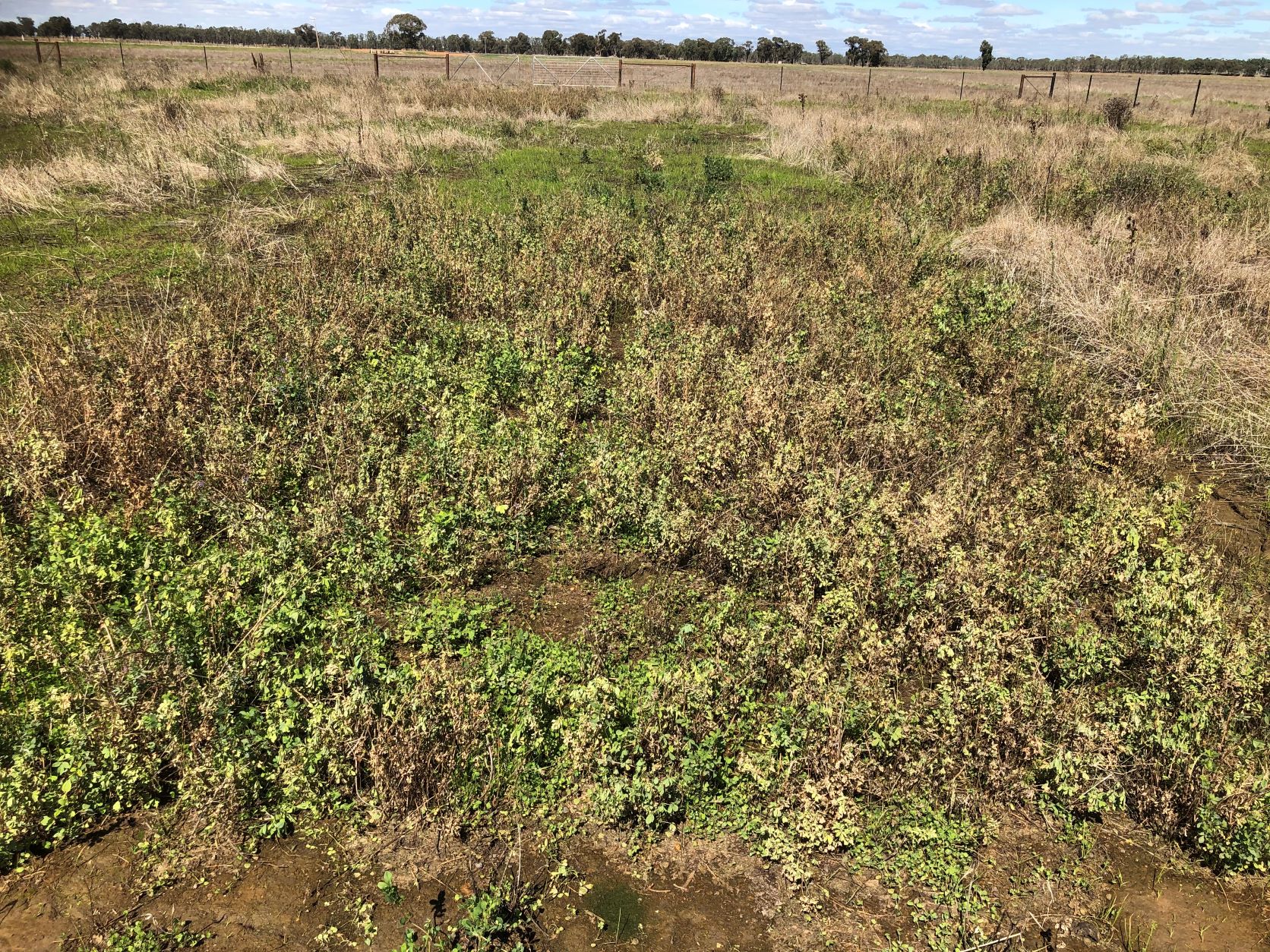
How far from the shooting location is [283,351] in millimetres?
7266

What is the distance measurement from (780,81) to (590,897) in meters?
41.7

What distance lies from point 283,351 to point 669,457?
408 cm

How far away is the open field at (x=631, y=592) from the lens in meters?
3.30

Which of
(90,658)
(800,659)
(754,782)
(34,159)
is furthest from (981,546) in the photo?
(34,159)

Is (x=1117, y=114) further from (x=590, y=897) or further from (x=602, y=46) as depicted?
(x=602, y=46)

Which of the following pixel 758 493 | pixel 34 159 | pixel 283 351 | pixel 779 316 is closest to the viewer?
pixel 758 493

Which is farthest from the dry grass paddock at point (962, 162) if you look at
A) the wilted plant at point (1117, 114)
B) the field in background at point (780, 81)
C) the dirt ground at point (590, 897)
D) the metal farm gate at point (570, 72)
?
the dirt ground at point (590, 897)

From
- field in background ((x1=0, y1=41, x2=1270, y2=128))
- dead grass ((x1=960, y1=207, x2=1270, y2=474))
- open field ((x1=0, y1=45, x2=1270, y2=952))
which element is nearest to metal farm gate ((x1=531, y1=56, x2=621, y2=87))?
field in background ((x1=0, y1=41, x2=1270, y2=128))

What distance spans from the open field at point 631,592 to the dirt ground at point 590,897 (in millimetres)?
19

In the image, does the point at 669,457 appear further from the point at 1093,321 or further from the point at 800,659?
the point at 1093,321

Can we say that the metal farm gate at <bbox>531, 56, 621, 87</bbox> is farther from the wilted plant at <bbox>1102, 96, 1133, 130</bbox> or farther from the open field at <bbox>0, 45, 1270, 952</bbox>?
the open field at <bbox>0, 45, 1270, 952</bbox>

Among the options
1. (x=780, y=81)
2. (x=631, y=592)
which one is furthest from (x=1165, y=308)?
(x=780, y=81)

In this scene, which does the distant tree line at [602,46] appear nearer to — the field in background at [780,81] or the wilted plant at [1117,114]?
the field in background at [780,81]

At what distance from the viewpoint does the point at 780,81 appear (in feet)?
124
